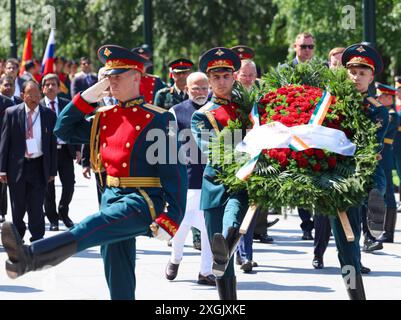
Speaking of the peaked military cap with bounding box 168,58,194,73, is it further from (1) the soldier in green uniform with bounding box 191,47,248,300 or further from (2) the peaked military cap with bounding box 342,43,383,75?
(2) the peaked military cap with bounding box 342,43,383,75

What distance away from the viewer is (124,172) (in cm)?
662

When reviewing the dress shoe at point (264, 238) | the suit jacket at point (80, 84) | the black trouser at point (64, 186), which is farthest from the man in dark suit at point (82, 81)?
the dress shoe at point (264, 238)

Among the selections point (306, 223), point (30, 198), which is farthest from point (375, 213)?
point (30, 198)

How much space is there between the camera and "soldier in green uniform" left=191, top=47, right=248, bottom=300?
24.0ft

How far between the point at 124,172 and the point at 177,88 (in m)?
5.67

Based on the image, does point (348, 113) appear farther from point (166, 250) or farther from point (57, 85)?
point (57, 85)

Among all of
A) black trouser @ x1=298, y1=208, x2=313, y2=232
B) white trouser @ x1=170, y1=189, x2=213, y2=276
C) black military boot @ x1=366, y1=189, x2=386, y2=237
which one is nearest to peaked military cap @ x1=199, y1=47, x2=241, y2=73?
black military boot @ x1=366, y1=189, x2=386, y2=237

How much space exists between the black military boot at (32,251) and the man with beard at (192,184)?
10.2 feet

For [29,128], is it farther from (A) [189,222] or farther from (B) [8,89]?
(A) [189,222]

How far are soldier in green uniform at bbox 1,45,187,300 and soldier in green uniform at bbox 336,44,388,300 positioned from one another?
1.36m

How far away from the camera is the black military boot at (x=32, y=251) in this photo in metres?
5.98

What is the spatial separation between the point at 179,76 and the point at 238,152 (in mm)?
5037

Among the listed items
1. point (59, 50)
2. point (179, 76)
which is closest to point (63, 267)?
point (179, 76)

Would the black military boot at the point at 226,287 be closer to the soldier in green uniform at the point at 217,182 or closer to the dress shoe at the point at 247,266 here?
the soldier in green uniform at the point at 217,182
